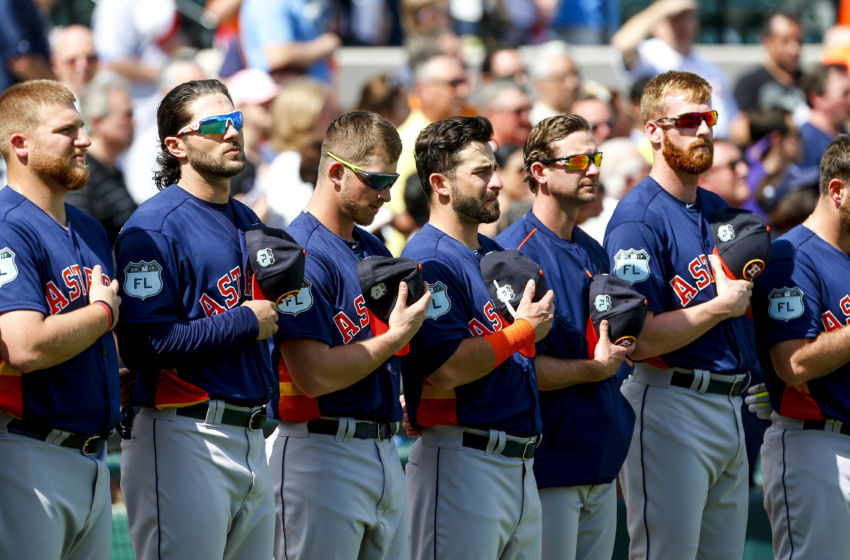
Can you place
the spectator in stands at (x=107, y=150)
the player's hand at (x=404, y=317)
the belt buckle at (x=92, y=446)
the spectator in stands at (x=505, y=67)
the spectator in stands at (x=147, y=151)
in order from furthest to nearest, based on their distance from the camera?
the spectator in stands at (x=505, y=67) → the spectator in stands at (x=147, y=151) → the spectator in stands at (x=107, y=150) → the player's hand at (x=404, y=317) → the belt buckle at (x=92, y=446)

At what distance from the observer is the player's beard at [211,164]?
192 inches

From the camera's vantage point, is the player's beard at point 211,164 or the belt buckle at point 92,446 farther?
the player's beard at point 211,164

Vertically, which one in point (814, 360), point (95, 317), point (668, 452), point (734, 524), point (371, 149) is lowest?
point (734, 524)

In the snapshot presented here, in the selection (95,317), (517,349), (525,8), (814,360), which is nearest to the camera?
(95,317)

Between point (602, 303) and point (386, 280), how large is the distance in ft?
3.40

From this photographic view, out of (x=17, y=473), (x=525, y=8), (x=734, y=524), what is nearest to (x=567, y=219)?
(x=734, y=524)

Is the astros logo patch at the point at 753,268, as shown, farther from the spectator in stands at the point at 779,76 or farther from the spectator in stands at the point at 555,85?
the spectator in stands at the point at 779,76

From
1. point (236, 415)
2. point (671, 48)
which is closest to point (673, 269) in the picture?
point (236, 415)

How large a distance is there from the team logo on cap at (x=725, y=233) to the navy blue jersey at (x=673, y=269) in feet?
0.29

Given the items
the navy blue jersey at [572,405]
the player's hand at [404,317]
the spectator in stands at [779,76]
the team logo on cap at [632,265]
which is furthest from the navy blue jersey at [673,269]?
the spectator in stands at [779,76]

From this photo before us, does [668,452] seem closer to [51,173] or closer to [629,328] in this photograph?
[629,328]

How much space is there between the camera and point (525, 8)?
38.9 feet

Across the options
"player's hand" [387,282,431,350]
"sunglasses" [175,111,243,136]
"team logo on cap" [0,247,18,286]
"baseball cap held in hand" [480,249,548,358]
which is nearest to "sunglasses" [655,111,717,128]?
"baseball cap held in hand" [480,249,548,358]

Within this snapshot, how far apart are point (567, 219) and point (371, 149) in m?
1.09
